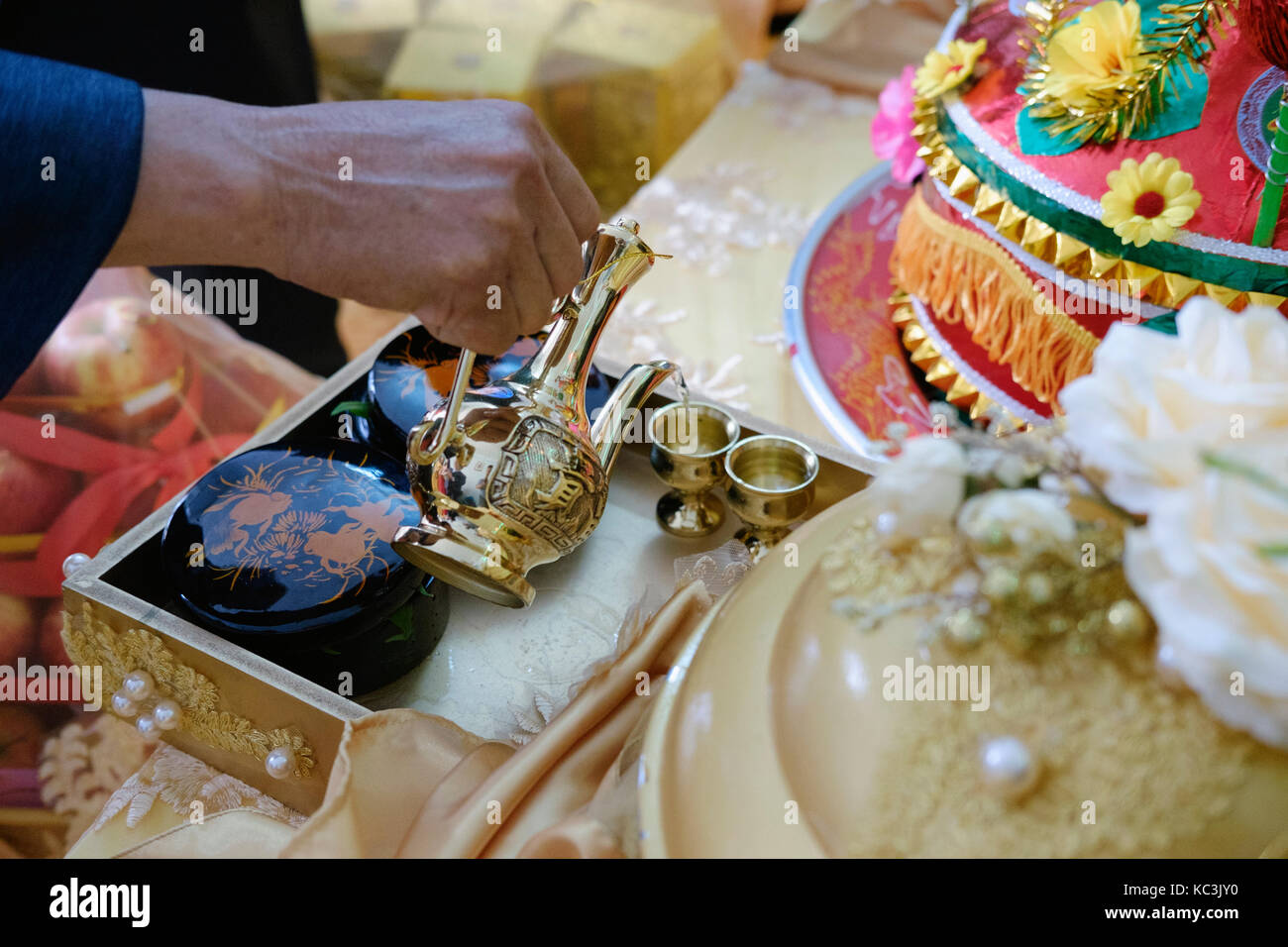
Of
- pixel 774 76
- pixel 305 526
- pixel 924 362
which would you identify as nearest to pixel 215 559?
pixel 305 526

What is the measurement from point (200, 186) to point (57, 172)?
75mm

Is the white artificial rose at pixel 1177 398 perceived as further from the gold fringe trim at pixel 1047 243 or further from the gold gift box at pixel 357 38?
the gold gift box at pixel 357 38

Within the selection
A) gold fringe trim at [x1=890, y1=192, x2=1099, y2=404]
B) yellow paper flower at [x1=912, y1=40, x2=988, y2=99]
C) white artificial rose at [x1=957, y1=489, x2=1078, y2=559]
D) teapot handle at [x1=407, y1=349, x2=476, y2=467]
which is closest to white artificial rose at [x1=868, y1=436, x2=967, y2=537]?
white artificial rose at [x1=957, y1=489, x2=1078, y2=559]

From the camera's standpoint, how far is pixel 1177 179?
0.74 meters

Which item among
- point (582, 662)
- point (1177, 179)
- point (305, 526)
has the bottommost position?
point (582, 662)

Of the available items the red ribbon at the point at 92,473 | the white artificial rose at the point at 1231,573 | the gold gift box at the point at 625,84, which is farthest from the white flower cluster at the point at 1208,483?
the gold gift box at the point at 625,84

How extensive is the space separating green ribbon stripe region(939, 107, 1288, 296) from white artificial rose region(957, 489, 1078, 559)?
1.65ft

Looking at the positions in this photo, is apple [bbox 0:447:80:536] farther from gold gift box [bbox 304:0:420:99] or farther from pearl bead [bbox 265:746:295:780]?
gold gift box [bbox 304:0:420:99]

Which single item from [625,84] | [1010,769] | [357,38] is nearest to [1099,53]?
[1010,769]

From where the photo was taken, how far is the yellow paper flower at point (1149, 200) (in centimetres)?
74

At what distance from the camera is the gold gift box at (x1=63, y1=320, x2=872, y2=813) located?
0.65 m

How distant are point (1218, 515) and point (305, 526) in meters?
0.55
